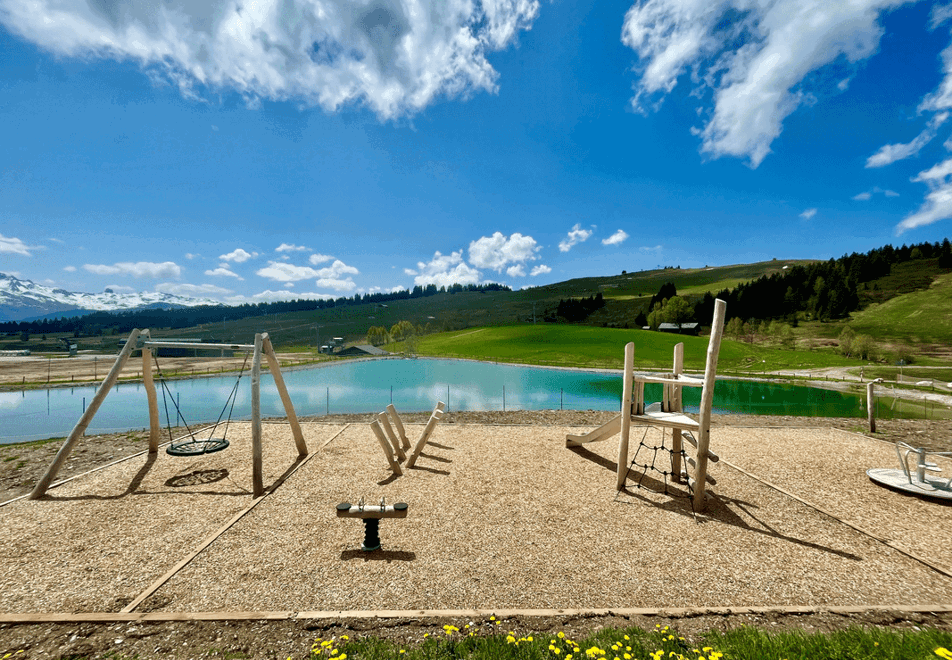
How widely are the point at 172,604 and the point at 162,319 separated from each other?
233050 millimetres

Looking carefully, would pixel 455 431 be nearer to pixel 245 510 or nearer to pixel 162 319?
pixel 245 510

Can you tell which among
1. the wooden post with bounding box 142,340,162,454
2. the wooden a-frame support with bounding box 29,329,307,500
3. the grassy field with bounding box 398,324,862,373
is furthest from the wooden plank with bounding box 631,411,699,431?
the grassy field with bounding box 398,324,862,373

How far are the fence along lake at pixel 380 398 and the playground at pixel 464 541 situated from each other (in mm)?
10644

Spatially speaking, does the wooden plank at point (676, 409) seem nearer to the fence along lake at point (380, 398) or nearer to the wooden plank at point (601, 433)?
the wooden plank at point (601, 433)

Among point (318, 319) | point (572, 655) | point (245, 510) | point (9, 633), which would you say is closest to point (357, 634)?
point (572, 655)

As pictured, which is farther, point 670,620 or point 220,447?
point 220,447

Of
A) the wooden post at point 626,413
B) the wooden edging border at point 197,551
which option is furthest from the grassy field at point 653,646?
the wooden post at point 626,413

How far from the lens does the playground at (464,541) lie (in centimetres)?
489

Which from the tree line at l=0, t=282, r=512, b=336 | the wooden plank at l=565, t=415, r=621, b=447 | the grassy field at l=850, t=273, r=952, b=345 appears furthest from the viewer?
the tree line at l=0, t=282, r=512, b=336

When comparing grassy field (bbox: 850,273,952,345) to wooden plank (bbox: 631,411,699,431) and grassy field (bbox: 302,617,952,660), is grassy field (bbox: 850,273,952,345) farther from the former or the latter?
grassy field (bbox: 302,617,952,660)

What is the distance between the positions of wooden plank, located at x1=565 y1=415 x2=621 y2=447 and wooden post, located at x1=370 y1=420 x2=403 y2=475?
504 centimetres

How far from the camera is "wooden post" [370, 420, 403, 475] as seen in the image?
861 centimetres

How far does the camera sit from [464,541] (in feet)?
20.7

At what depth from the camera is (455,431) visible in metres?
13.7
